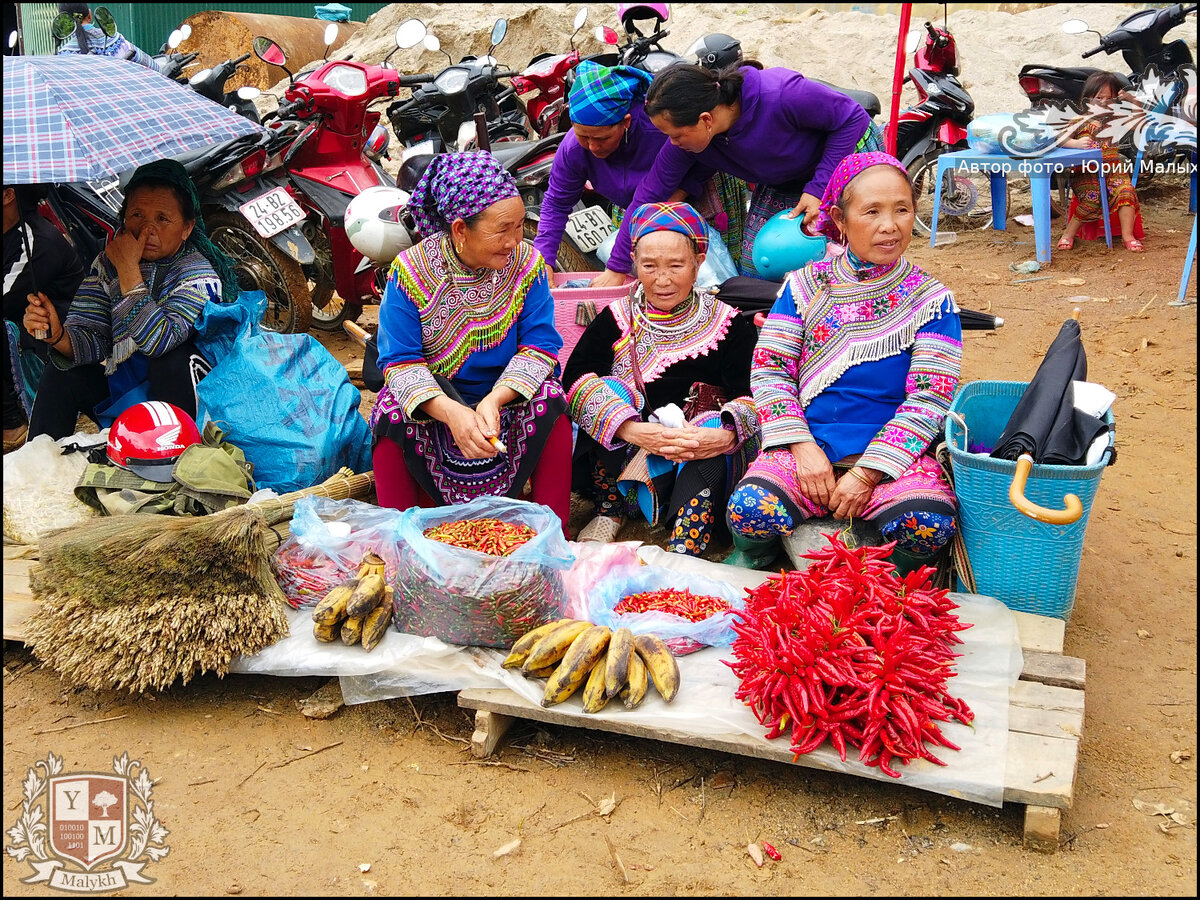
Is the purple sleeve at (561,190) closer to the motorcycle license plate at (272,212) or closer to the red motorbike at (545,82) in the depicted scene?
the motorcycle license plate at (272,212)

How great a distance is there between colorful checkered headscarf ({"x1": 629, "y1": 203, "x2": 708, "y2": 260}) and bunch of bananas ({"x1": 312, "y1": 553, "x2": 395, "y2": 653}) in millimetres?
1510

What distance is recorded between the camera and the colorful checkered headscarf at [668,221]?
3342 millimetres

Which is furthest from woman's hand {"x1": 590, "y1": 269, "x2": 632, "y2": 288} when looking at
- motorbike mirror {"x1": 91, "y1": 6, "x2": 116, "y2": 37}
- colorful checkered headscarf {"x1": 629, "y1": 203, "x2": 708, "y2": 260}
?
motorbike mirror {"x1": 91, "y1": 6, "x2": 116, "y2": 37}

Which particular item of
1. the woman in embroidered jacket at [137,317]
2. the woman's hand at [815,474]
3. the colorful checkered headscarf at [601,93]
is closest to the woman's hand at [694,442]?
the woman's hand at [815,474]

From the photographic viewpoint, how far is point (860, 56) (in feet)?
35.1

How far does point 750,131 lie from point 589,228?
4.85ft

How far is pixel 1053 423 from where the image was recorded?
9.19 feet

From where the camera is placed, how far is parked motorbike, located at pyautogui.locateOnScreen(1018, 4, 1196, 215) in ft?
22.1

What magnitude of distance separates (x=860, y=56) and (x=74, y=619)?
33.9 ft

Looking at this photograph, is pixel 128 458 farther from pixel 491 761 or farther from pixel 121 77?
pixel 491 761

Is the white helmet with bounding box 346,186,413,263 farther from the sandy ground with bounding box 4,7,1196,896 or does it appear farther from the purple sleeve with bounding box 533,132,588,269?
the sandy ground with bounding box 4,7,1196,896

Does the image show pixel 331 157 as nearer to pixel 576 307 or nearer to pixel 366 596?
pixel 576 307

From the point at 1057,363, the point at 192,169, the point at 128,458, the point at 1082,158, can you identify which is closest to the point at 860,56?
the point at 1082,158

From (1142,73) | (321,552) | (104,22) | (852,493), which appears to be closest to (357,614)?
(321,552)
